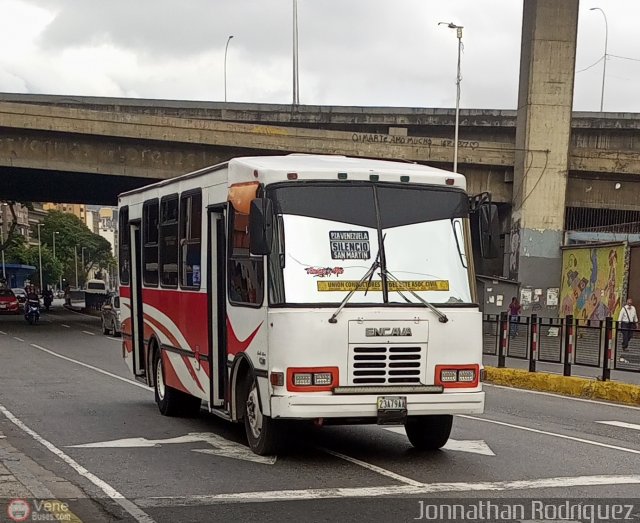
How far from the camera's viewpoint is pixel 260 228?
28.2 feet

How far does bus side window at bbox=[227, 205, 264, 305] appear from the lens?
9.03 meters

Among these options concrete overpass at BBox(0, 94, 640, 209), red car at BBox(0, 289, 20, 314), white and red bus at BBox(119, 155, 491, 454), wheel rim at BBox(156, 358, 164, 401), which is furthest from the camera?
red car at BBox(0, 289, 20, 314)

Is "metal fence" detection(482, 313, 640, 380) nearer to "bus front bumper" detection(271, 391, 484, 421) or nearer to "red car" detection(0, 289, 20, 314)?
"bus front bumper" detection(271, 391, 484, 421)

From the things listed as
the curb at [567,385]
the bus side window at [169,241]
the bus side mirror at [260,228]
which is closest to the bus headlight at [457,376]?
the bus side mirror at [260,228]

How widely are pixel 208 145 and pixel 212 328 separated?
86.1 feet

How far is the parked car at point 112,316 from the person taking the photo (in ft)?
112

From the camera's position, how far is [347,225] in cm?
902

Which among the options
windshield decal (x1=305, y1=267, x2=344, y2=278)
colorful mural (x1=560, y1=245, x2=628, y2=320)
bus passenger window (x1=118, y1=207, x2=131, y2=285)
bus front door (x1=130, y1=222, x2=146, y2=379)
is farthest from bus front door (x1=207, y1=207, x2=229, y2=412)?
colorful mural (x1=560, y1=245, x2=628, y2=320)

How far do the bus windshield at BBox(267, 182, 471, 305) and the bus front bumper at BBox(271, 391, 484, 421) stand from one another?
0.90 m

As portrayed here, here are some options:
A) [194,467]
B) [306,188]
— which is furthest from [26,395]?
[306,188]

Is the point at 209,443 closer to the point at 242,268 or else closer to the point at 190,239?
the point at 242,268

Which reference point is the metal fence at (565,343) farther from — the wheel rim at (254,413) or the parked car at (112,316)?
the parked car at (112,316)

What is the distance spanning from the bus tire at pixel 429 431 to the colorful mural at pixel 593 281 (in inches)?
880

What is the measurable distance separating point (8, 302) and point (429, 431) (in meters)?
53.5
